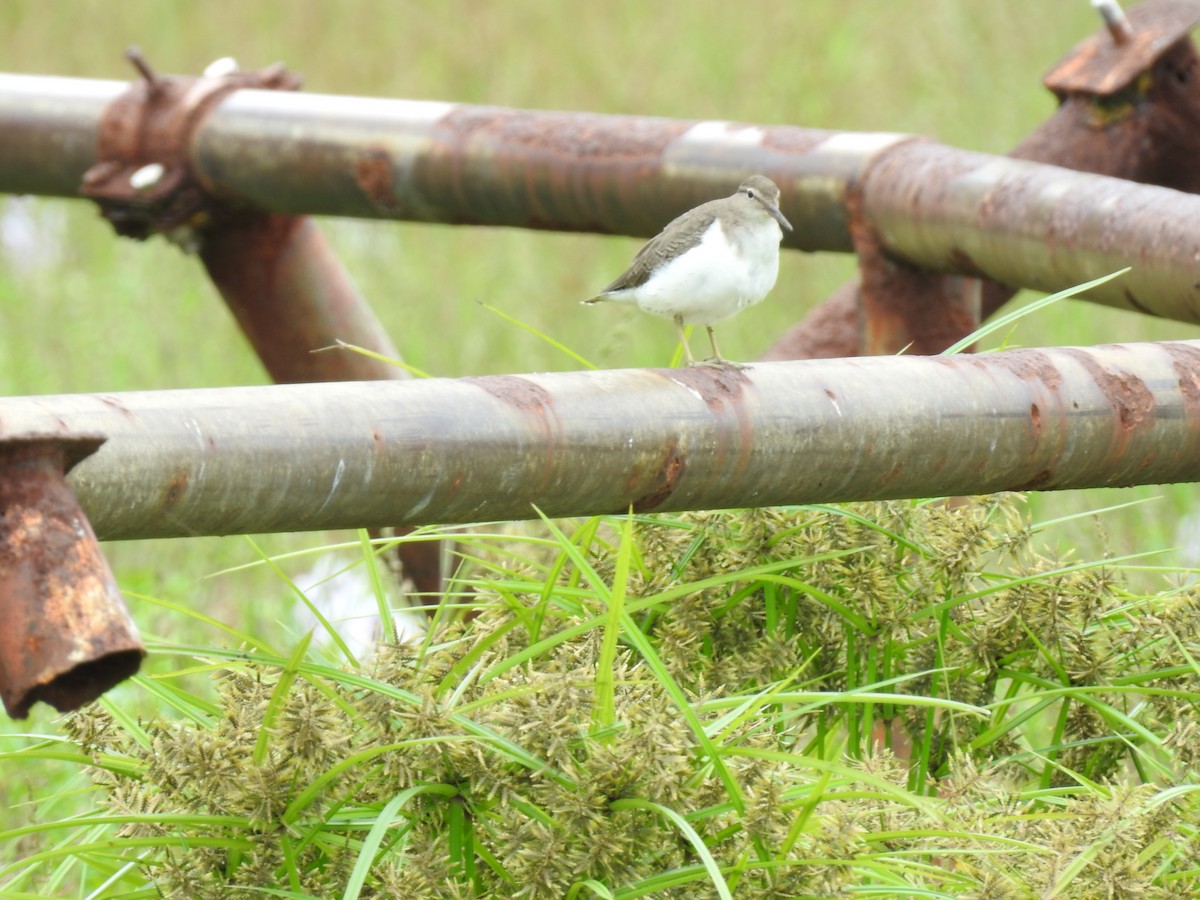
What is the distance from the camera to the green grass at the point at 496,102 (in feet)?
18.7

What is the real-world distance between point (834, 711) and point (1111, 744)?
370mm

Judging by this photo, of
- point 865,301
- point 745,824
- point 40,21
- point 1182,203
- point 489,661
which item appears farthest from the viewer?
point 40,21

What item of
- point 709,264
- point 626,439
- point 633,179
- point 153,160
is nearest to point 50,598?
point 626,439

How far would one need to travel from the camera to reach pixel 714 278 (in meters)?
2.38

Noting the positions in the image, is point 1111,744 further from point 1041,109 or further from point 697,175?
point 1041,109

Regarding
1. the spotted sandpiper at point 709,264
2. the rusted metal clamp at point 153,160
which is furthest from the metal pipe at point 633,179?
the spotted sandpiper at point 709,264

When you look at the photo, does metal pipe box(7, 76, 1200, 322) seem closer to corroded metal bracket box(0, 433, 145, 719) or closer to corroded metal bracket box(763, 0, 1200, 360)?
corroded metal bracket box(763, 0, 1200, 360)

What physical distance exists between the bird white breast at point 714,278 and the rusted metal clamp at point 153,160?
1575 millimetres

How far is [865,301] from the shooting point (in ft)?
10.3

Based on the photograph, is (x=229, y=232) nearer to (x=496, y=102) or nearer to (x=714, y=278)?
(x=714, y=278)

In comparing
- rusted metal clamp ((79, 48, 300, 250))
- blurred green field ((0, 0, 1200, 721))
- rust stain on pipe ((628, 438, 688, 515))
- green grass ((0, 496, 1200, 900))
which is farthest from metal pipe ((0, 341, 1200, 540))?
blurred green field ((0, 0, 1200, 721))

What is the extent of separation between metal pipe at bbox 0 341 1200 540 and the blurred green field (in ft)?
9.44

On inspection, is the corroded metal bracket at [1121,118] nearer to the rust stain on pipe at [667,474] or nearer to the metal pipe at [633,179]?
the metal pipe at [633,179]

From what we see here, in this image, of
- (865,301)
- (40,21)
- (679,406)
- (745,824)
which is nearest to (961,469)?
(679,406)
